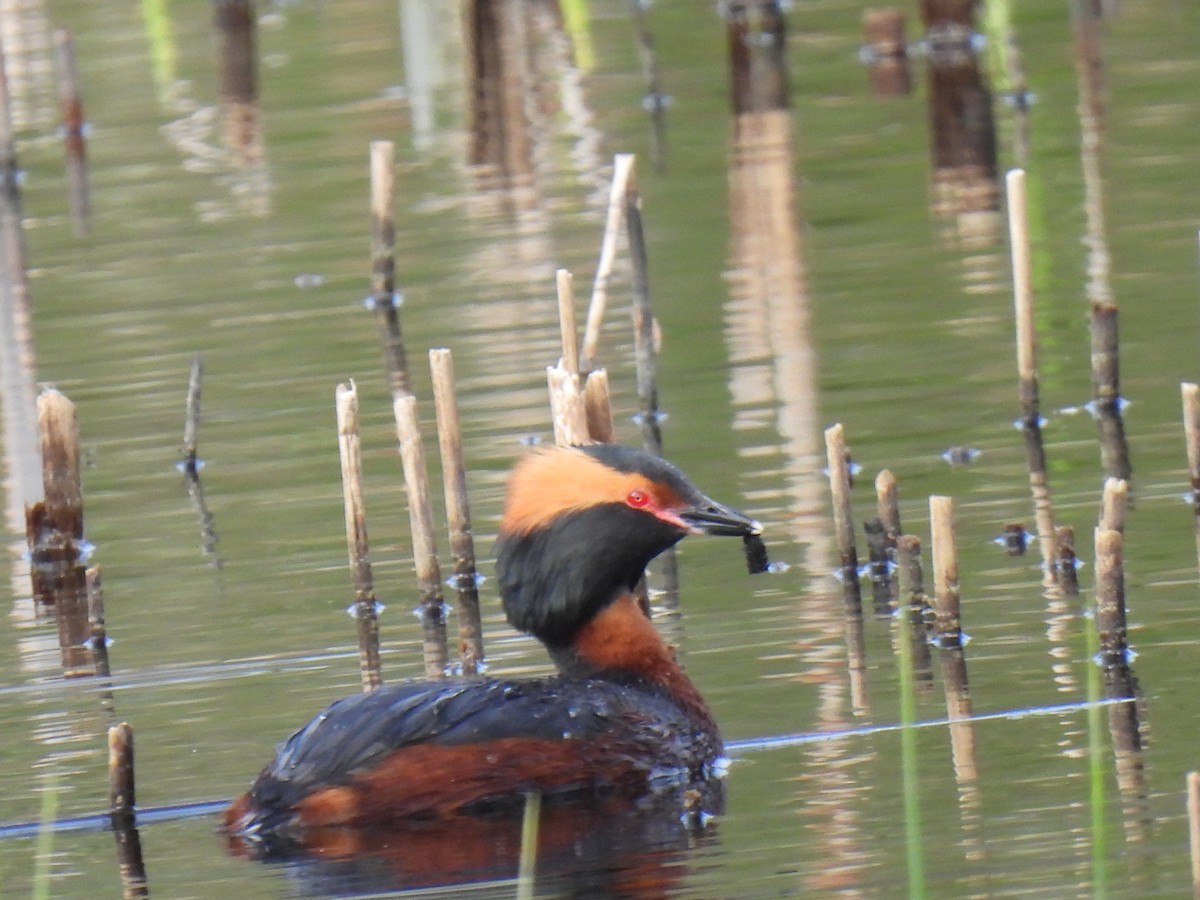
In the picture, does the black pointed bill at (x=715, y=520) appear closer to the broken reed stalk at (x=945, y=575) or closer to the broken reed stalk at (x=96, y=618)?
the broken reed stalk at (x=945, y=575)

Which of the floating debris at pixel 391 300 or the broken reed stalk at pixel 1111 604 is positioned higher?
the floating debris at pixel 391 300

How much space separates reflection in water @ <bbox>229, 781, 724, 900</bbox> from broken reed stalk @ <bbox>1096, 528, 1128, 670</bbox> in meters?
1.32

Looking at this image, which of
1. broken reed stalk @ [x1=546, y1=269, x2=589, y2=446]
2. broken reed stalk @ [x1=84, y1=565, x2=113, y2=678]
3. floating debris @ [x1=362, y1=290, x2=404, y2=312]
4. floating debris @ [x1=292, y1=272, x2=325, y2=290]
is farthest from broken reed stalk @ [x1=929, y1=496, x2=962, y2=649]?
floating debris @ [x1=292, y1=272, x2=325, y2=290]

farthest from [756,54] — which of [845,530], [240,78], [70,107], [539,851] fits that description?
[539,851]

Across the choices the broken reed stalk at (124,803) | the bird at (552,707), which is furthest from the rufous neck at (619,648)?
the broken reed stalk at (124,803)

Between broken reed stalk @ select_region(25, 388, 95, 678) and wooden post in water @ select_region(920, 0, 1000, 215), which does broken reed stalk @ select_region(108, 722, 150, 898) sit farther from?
wooden post in water @ select_region(920, 0, 1000, 215)

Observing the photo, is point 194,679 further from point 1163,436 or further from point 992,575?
Result: point 1163,436

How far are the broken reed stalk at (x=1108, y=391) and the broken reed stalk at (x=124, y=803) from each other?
4577 millimetres

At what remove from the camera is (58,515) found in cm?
1095

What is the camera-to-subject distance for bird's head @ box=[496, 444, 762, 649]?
8289mm

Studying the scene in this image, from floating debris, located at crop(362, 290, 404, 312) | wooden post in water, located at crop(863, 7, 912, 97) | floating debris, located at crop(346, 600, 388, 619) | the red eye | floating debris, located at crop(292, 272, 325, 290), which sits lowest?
floating debris, located at crop(346, 600, 388, 619)

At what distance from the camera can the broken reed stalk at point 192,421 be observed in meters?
11.9

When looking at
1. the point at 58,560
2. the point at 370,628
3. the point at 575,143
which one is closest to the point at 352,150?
the point at 575,143

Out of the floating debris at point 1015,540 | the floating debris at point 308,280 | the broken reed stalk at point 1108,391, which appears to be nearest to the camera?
the floating debris at point 1015,540
